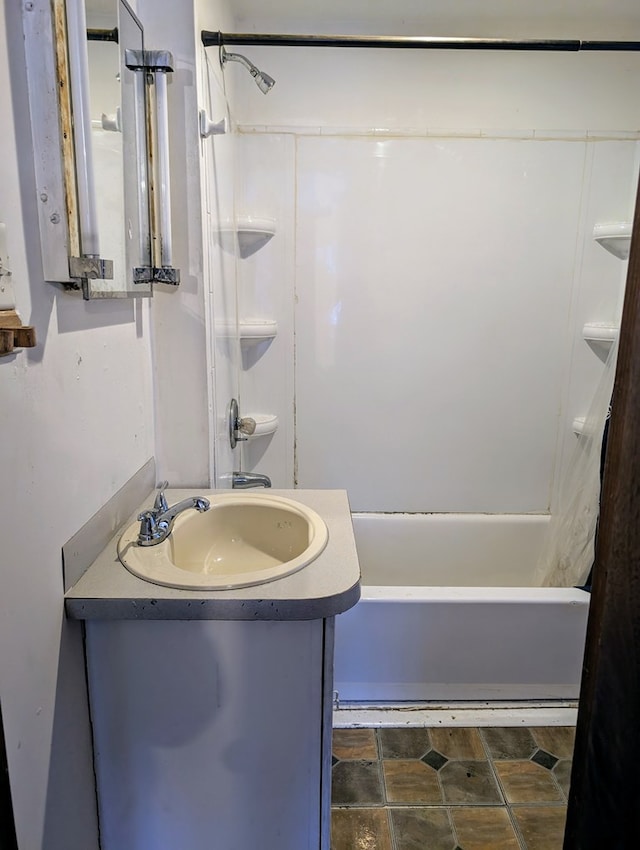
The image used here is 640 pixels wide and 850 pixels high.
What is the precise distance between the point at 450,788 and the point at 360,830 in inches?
11.3

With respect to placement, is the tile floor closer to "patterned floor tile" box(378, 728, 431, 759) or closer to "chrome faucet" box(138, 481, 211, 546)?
"patterned floor tile" box(378, 728, 431, 759)

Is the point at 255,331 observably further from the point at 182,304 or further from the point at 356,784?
the point at 356,784

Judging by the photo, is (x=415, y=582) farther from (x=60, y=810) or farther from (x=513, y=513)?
(x=60, y=810)

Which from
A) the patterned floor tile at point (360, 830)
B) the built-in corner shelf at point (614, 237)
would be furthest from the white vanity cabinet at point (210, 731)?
the built-in corner shelf at point (614, 237)

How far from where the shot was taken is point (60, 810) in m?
0.89

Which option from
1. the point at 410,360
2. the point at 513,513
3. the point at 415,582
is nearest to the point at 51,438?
the point at 410,360

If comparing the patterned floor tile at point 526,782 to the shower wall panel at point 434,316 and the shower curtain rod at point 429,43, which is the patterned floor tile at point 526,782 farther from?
the shower curtain rod at point 429,43

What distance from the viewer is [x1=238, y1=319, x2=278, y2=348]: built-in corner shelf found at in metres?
2.17

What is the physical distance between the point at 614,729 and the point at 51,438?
83 cm

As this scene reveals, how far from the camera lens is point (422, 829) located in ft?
4.59

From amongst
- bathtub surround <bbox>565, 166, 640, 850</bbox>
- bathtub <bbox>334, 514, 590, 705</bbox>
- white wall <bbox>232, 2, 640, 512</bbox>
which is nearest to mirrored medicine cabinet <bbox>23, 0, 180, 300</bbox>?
bathtub surround <bbox>565, 166, 640, 850</bbox>

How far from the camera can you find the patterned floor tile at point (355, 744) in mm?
1622

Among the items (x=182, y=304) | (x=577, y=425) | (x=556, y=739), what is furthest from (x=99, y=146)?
(x=577, y=425)

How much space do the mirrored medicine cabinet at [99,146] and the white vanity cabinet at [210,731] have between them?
0.65m
